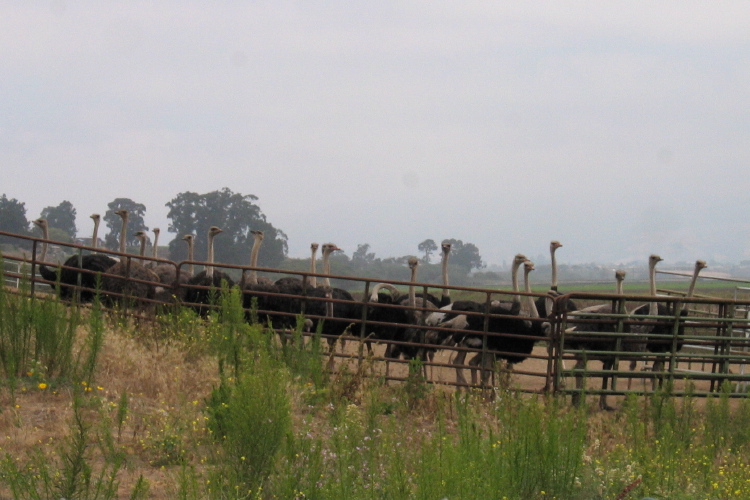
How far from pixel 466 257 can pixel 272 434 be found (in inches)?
2375

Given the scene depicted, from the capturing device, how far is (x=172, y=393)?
7.21 meters

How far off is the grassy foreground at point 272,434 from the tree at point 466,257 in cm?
5419

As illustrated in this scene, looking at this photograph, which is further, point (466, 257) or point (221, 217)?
point (466, 257)

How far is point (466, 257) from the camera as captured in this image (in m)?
64.9

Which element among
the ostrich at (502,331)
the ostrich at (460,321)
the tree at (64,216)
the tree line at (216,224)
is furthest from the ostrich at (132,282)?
the tree at (64,216)

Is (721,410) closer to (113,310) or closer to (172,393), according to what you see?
(172,393)

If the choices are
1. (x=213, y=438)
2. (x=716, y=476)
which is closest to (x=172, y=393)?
(x=213, y=438)

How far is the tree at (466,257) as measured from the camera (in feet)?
206

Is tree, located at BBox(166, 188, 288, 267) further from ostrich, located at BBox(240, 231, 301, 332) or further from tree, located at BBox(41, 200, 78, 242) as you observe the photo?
ostrich, located at BBox(240, 231, 301, 332)

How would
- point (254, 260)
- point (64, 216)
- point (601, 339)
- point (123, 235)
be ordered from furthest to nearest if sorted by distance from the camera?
point (64, 216) → point (123, 235) → point (254, 260) → point (601, 339)

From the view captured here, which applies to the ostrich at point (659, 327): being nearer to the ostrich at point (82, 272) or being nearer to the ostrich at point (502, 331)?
the ostrich at point (502, 331)

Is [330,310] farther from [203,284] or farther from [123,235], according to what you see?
[123,235]

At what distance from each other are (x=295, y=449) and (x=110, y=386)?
8.62 feet

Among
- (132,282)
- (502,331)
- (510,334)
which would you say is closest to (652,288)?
(502,331)
